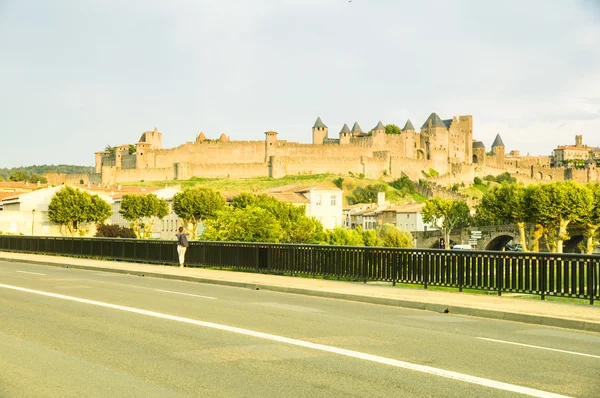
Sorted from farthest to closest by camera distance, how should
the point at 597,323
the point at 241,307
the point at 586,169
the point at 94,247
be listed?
the point at 586,169, the point at 94,247, the point at 241,307, the point at 597,323

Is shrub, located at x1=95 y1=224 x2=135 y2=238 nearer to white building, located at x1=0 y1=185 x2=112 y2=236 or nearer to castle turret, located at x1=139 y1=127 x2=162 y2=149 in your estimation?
white building, located at x1=0 y1=185 x2=112 y2=236

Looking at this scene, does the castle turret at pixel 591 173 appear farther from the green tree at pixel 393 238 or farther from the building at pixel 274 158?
the green tree at pixel 393 238

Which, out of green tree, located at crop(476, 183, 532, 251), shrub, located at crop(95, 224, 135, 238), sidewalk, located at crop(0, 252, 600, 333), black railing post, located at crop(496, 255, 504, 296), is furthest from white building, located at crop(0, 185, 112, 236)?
black railing post, located at crop(496, 255, 504, 296)

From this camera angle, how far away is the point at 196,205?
95.8 m

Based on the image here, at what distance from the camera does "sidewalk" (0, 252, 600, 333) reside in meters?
13.7

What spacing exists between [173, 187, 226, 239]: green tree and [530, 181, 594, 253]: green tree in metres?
37.8

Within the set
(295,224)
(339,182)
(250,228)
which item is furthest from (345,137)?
(250,228)

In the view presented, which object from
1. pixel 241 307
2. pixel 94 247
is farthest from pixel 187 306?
pixel 94 247

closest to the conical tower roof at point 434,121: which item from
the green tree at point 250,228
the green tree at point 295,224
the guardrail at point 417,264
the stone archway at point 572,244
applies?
the stone archway at point 572,244

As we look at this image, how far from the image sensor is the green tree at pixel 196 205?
9569 centimetres

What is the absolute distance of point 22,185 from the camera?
14338 cm

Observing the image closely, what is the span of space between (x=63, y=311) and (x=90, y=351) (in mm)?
4721

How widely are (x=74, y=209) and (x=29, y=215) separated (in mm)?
8621

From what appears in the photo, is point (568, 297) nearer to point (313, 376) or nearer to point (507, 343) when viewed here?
point (507, 343)
